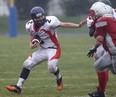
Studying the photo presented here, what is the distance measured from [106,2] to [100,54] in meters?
0.87

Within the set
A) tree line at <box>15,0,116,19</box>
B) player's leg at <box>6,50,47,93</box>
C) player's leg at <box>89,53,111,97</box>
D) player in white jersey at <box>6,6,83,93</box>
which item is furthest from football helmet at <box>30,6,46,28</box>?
tree line at <box>15,0,116,19</box>

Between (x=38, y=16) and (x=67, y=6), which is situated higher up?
(x=38, y=16)

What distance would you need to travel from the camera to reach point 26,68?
807 cm

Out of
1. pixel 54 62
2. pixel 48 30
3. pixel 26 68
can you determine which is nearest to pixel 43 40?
pixel 48 30

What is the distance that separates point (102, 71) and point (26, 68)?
4.64ft

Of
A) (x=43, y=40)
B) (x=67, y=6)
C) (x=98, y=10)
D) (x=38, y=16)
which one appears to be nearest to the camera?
(x=98, y=10)

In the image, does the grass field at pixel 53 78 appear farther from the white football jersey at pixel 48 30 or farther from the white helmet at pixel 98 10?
the white helmet at pixel 98 10

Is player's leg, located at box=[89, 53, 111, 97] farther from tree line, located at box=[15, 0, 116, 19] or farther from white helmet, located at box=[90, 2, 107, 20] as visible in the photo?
tree line, located at box=[15, 0, 116, 19]

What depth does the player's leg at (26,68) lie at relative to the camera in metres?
7.85

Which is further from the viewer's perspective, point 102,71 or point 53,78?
point 53,78

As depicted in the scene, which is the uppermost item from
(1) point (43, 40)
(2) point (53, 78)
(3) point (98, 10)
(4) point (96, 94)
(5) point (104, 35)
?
(3) point (98, 10)

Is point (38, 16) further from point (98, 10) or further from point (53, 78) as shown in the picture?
point (53, 78)

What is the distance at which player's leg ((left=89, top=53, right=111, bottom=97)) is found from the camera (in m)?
7.12

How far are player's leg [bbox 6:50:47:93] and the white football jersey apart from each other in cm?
21
